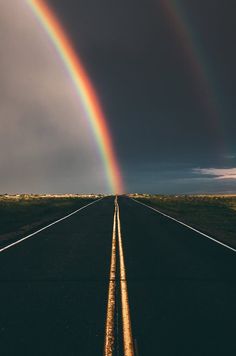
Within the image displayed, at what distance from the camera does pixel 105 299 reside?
22.8 feet

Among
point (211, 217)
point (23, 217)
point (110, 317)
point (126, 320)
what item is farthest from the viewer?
point (211, 217)

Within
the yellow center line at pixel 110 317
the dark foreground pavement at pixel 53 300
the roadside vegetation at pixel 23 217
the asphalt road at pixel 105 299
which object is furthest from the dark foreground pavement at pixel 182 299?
the roadside vegetation at pixel 23 217

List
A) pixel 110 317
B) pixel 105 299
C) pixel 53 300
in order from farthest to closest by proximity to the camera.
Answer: pixel 105 299 → pixel 53 300 → pixel 110 317

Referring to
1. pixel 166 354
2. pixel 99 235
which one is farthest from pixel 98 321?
pixel 99 235

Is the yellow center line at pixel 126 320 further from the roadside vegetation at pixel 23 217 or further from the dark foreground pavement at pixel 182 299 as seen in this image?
the roadside vegetation at pixel 23 217

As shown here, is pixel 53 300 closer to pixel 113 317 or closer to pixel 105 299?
pixel 105 299

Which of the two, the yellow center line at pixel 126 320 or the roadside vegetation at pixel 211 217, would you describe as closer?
the yellow center line at pixel 126 320

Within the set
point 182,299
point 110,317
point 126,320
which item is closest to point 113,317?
point 110,317

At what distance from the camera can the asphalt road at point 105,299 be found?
491 cm

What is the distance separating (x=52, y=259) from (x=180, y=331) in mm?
6220

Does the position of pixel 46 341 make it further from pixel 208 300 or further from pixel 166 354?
pixel 208 300

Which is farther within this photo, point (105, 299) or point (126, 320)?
point (105, 299)

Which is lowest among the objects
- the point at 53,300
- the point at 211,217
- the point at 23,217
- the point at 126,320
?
the point at 126,320

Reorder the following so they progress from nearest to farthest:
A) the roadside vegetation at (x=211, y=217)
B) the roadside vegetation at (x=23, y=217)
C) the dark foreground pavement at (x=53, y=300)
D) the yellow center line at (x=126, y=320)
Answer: the yellow center line at (x=126, y=320), the dark foreground pavement at (x=53, y=300), the roadside vegetation at (x=23, y=217), the roadside vegetation at (x=211, y=217)
